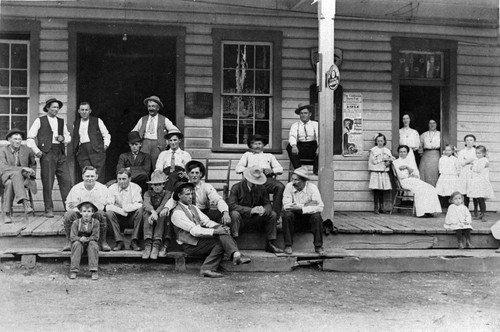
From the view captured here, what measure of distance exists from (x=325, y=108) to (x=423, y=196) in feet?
8.82

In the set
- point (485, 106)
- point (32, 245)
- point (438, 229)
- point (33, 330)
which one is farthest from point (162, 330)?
point (485, 106)

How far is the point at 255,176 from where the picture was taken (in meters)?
7.61

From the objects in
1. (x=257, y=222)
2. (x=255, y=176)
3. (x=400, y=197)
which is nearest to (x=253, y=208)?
(x=257, y=222)

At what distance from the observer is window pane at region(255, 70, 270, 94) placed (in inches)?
393

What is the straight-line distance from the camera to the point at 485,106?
1055 cm

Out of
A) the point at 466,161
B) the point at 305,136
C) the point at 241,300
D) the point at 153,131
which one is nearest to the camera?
the point at 241,300

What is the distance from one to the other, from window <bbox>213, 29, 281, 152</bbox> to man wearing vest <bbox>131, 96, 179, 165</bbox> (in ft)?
3.90

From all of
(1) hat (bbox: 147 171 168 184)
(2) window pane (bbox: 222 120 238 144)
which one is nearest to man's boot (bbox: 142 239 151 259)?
(1) hat (bbox: 147 171 168 184)

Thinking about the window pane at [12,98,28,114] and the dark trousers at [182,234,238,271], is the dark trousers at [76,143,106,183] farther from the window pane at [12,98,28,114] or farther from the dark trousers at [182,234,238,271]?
the dark trousers at [182,234,238,271]

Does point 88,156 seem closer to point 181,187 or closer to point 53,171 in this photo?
point 53,171

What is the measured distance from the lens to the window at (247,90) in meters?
9.82

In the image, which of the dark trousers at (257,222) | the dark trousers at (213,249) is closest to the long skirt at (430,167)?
the dark trousers at (257,222)

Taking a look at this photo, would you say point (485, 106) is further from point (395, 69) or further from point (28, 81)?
point (28, 81)

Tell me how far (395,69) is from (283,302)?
Result: 5.90 m
